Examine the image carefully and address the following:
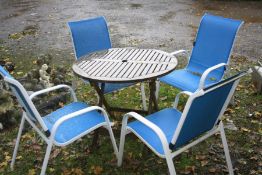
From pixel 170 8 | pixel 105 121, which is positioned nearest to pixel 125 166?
pixel 105 121

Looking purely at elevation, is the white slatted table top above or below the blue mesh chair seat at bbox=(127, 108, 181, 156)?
above

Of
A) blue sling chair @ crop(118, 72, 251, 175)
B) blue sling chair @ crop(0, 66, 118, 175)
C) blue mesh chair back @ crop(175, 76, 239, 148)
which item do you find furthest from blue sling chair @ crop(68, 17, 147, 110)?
blue mesh chair back @ crop(175, 76, 239, 148)

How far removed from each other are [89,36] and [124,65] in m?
1.15

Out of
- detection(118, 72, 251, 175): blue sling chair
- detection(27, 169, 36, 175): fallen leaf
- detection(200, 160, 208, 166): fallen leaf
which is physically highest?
detection(118, 72, 251, 175): blue sling chair

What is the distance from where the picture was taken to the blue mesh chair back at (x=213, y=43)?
13.1ft

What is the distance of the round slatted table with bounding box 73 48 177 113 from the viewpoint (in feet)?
10.8

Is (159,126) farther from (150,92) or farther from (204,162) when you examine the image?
(204,162)

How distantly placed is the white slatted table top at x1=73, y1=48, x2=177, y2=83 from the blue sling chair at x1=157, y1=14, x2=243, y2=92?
16.5 inches

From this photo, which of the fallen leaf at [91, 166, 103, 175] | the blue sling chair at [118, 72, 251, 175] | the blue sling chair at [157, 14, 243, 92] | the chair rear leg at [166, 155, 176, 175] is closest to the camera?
the blue sling chair at [118, 72, 251, 175]

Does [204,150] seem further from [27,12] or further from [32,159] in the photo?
[27,12]

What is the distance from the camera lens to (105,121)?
3117 millimetres

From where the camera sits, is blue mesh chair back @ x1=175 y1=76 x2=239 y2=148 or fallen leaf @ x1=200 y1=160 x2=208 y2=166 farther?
fallen leaf @ x1=200 y1=160 x2=208 y2=166

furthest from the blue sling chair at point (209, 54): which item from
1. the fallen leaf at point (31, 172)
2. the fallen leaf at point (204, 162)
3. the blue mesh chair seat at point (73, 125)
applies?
the fallen leaf at point (31, 172)

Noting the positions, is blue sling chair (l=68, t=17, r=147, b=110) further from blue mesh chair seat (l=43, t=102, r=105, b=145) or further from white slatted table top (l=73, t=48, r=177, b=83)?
blue mesh chair seat (l=43, t=102, r=105, b=145)
